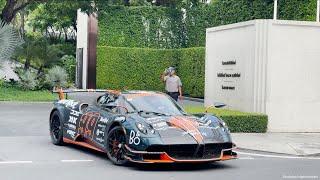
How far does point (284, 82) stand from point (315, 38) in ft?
5.13

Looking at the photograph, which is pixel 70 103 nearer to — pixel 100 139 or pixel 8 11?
pixel 100 139

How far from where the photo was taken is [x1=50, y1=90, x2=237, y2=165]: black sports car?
10109 mm

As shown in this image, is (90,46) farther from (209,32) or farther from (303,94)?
(303,94)

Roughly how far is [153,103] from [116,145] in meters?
1.31

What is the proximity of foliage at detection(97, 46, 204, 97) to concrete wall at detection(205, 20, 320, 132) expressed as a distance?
15907mm

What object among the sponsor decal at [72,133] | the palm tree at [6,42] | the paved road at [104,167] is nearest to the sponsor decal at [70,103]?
the sponsor decal at [72,133]

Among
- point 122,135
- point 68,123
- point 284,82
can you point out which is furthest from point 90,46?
point 122,135

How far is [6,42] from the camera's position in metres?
27.1

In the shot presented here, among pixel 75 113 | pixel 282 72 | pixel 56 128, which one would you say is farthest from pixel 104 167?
pixel 282 72

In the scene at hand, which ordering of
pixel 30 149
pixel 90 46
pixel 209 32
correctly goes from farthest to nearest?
pixel 90 46 → pixel 209 32 → pixel 30 149

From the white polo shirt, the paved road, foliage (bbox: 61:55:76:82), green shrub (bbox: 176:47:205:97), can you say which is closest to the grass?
green shrub (bbox: 176:47:205:97)

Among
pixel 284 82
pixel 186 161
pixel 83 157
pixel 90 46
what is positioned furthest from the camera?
pixel 90 46

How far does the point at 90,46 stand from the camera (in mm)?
34562

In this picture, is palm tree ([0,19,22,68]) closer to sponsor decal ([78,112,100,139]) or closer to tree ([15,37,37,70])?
tree ([15,37,37,70])
